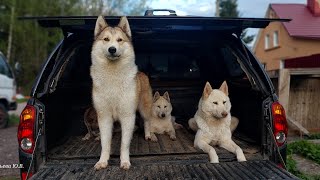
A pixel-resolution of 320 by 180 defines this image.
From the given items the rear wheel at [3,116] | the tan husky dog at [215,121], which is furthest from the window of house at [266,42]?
the tan husky dog at [215,121]

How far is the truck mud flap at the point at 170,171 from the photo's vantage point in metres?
3.15

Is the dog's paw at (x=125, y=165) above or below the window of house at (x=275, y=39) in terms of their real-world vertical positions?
below

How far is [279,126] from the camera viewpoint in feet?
11.7

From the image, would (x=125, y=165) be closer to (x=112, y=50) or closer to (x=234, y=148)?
(x=112, y=50)

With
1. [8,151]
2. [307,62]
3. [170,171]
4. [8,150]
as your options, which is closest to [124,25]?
[170,171]

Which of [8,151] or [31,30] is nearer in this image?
[8,151]

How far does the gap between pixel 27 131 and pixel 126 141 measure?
98 cm

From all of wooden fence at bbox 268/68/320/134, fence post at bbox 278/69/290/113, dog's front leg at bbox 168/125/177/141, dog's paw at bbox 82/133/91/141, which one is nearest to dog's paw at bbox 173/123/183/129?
dog's front leg at bbox 168/125/177/141

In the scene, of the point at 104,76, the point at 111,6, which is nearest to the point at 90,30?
the point at 104,76

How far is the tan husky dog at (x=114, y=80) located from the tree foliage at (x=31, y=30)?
27035 mm

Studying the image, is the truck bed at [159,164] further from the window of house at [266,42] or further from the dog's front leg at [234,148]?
the window of house at [266,42]

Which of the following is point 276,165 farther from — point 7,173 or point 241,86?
point 7,173

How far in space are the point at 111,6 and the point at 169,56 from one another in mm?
28416

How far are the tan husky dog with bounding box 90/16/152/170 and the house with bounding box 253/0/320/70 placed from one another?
59.9ft
